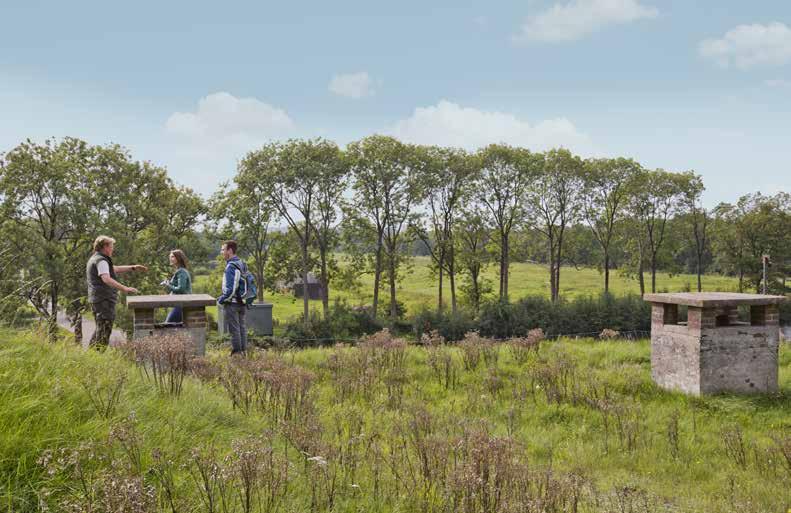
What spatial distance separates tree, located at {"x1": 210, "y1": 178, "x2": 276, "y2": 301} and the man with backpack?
2664 centimetres

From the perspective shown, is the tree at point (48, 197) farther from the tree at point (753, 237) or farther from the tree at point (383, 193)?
the tree at point (753, 237)

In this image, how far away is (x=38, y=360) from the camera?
463 cm

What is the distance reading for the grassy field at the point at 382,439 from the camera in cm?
344

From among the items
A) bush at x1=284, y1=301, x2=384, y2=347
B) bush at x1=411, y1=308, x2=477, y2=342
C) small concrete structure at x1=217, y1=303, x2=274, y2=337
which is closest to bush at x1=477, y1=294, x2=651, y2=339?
bush at x1=411, y1=308, x2=477, y2=342

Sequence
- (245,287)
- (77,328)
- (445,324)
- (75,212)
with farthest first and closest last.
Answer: (445,324) < (75,212) < (77,328) < (245,287)

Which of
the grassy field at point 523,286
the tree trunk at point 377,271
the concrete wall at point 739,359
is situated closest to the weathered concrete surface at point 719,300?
the concrete wall at point 739,359

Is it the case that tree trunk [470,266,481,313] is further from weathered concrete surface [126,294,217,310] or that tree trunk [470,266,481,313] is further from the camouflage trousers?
the camouflage trousers

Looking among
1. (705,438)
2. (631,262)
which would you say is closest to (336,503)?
(705,438)

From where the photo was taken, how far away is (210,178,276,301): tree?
3631 cm

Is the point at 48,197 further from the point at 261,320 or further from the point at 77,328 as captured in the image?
the point at 261,320

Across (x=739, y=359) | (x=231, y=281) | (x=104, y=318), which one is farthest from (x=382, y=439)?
(x=739, y=359)

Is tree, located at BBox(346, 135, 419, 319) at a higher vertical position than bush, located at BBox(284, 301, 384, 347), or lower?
higher

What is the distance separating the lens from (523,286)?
54969 millimetres

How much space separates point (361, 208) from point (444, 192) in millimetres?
6293
